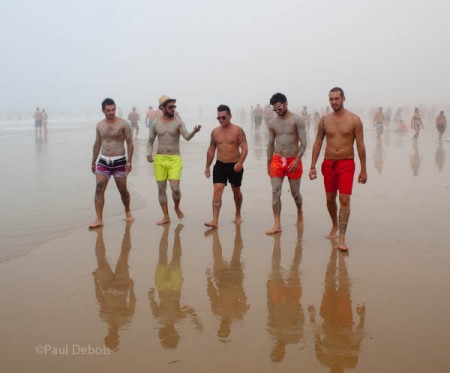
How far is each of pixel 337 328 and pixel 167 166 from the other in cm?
407

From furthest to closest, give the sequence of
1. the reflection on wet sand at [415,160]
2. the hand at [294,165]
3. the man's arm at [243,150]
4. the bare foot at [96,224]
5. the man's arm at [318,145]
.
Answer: the reflection on wet sand at [415,160] → the man's arm at [243,150] → the bare foot at [96,224] → the hand at [294,165] → the man's arm at [318,145]

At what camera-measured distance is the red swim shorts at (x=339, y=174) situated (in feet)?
18.0

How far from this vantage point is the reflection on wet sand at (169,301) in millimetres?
3275

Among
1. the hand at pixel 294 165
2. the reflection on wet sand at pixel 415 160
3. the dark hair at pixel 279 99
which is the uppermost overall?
the dark hair at pixel 279 99

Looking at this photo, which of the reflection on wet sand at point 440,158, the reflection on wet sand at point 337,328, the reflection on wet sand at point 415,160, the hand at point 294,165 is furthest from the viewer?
the reflection on wet sand at point 440,158

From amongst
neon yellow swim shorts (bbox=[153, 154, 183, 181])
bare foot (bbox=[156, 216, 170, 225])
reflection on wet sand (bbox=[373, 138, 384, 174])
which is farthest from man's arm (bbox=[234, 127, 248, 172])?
reflection on wet sand (bbox=[373, 138, 384, 174])

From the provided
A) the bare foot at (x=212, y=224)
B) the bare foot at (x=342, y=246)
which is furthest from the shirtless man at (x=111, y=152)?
the bare foot at (x=342, y=246)

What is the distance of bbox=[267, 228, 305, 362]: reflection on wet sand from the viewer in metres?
3.19

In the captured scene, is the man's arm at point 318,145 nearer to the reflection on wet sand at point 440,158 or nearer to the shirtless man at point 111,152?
the shirtless man at point 111,152

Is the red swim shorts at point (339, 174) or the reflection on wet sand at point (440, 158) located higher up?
the red swim shorts at point (339, 174)

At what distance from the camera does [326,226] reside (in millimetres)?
6441

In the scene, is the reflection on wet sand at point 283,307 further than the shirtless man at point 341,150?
No

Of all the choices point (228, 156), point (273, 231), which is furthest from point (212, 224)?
point (228, 156)

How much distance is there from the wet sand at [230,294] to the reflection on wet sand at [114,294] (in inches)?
0.6
